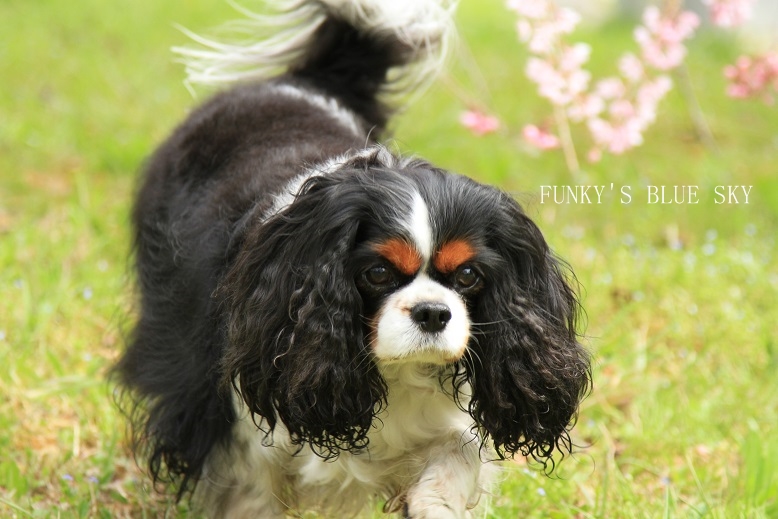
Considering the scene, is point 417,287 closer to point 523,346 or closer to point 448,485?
point 523,346

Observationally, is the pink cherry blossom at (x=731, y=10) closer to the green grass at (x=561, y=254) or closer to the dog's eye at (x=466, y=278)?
the green grass at (x=561, y=254)

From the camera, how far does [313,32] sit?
4.03 meters

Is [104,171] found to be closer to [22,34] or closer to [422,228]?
[22,34]

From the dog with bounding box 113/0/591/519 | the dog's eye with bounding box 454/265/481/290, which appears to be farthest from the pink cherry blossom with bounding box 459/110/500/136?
the dog's eye with bounding box 454/265/481/290

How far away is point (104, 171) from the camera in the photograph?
5.95m

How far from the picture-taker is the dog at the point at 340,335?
7.68 feet

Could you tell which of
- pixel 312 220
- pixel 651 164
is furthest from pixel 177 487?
pixel 651 164

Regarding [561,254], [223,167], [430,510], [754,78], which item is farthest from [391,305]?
[754,78]

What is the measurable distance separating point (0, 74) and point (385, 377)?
599 cm

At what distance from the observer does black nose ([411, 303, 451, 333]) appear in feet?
7.30

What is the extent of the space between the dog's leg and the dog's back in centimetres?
55

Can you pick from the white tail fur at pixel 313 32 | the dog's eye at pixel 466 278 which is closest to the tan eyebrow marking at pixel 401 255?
the dog's eye at pixel 466 278

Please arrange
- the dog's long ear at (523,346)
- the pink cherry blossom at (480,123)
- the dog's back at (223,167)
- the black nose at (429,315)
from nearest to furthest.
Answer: the black nose at (429,315)
the dog's long ear at (523,346)
the dog's back at (223,167)
the pink cherry blossom at (480,123)

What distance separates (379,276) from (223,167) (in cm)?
100
